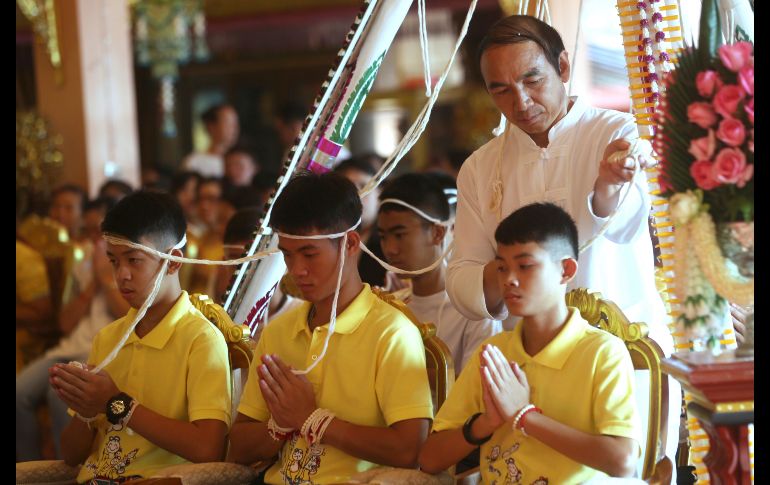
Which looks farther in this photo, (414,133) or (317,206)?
(414,133)

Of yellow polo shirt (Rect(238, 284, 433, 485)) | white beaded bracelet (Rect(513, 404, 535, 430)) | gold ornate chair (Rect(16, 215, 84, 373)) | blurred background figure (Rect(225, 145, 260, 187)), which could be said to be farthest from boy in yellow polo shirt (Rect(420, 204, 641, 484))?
blurred background figure (Rect(225, 145, 260, 187))

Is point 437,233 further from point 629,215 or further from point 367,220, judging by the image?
point 367,220

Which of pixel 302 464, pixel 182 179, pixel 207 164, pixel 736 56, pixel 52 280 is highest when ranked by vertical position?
pixel 736 56

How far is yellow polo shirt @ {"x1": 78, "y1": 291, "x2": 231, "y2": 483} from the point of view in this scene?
2.42 metres

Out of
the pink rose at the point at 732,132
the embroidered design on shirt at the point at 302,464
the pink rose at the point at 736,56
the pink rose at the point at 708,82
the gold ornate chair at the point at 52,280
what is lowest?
the gold ornate chair at the point at 52,280

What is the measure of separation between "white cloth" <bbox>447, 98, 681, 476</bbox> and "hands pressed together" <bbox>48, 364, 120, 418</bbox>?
78cm

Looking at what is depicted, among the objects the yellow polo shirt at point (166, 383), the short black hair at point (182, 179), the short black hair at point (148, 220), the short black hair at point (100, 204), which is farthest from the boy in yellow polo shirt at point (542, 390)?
the short black hair at point (182, 179)

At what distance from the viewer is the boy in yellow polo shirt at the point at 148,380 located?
7.77 feet

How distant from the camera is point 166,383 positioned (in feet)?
8.11

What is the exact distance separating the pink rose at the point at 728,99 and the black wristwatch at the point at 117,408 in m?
1.35

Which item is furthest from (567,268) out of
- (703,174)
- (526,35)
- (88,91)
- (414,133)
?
(88,91)

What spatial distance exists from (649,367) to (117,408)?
43.7 inches

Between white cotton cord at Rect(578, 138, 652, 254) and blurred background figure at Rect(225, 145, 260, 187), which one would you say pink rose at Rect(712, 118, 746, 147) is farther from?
blurred background figure at Rect(225, 145, 260, 187)

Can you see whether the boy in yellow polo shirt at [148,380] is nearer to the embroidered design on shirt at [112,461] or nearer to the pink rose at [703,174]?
the embroidered design on shirt at [112,461]
